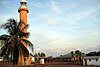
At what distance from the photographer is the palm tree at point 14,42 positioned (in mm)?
25078

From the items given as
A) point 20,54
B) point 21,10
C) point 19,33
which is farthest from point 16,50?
point 21,10

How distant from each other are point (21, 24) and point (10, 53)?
500 centimetres

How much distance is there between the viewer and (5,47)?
25.0m

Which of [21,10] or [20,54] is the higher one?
[21,10]

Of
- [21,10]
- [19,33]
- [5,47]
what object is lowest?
[5,47]

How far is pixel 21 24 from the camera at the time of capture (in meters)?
27.1

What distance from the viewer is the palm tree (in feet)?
82.3

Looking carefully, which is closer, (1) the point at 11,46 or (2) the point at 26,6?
(1) the point at 11,46

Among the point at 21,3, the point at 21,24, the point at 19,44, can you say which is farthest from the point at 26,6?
the point at 19,44

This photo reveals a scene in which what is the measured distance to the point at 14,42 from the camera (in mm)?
25500

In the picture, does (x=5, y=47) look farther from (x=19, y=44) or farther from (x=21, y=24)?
(x=21, y=24)

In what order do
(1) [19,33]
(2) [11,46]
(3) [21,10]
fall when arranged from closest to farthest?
1. (2) [11,46]
2. (1) [19,33]
3. (3) [21,10]

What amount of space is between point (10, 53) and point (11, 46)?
1.21 metres

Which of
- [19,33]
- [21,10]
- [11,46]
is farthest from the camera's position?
[21,10]
